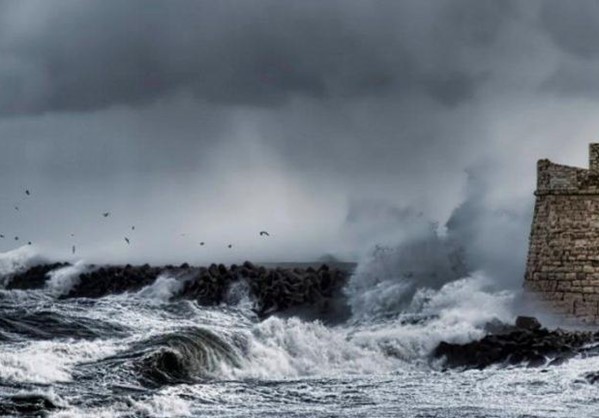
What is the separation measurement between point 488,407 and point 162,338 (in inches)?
312

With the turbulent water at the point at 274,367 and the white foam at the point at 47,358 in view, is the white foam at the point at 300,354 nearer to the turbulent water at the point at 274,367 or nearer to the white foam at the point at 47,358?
the turbulent water at the point at 274,367

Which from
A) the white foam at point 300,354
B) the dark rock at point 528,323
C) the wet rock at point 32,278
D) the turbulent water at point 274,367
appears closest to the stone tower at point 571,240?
the dark rock at point 528,323

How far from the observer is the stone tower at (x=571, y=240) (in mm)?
26797

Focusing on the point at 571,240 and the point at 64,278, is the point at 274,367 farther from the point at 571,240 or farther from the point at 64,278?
the point at 64,278

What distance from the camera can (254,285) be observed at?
4069 centimetres

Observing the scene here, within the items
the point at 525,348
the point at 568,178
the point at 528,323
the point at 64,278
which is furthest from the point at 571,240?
the point at 64,278

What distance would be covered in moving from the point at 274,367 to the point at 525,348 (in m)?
4.61

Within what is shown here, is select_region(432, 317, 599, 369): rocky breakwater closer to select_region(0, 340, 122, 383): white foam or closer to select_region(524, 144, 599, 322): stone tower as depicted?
select_region(524, 144, 599, 322): stone tower

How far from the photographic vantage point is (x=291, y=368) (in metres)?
26.3

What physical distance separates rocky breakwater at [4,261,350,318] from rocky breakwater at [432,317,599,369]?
369 inches

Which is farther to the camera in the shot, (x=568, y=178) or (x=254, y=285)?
(x=254, y=285)

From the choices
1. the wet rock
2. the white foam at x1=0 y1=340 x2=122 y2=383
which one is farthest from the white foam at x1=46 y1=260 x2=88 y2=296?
the white foam at x1=0 y1=340 x2=122 y2=383

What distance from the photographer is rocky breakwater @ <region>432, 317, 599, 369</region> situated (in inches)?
979

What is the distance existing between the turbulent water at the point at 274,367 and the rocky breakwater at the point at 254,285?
2188 mm
